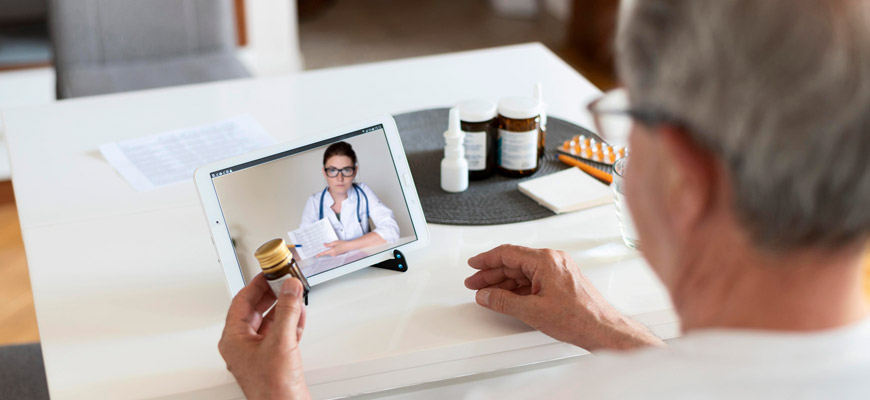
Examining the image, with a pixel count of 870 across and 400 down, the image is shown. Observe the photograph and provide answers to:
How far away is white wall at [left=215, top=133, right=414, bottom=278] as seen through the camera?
112cm

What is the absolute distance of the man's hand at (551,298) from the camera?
1.06 metres

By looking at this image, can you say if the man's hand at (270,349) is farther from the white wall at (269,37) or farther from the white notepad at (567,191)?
→ the white wall at (269,37)

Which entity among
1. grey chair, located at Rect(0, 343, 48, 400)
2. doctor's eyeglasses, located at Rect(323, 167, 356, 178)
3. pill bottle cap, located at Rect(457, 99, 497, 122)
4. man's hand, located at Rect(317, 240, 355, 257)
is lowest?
grey chair, located at Rect(0, 343, 48, 400)

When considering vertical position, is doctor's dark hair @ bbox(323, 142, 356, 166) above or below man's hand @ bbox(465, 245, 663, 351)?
above

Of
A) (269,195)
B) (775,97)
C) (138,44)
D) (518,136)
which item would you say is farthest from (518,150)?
(138,44)

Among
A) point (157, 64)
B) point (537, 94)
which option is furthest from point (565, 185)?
point (157, 64)

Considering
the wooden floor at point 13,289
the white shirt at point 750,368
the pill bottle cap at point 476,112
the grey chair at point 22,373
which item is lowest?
the wooden floor at point 13,289

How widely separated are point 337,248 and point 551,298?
0.98ft

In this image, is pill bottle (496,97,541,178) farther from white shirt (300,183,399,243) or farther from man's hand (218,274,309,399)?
man's hand (218,274,309,399)

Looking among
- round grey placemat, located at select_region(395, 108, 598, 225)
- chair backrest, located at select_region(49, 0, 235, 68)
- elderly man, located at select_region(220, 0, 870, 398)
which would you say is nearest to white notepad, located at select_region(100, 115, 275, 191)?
round grey placemat, located at select_region(395, 108, 598, 225)

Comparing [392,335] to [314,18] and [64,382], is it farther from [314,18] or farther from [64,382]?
[314,18]

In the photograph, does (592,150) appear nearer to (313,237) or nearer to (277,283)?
(313,237)

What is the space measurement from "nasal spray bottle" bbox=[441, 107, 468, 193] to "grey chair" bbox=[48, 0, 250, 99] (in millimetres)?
1114

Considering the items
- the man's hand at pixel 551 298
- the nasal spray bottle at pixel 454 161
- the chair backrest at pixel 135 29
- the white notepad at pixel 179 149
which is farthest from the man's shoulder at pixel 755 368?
the chair backrest at pixel 135 29
